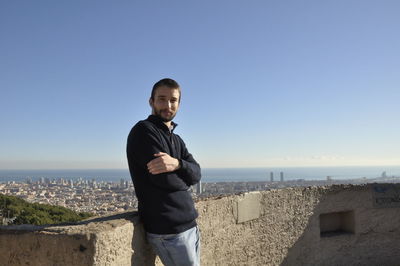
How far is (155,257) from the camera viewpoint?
2248mm

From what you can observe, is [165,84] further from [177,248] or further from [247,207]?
[247,207]

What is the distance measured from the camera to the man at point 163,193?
190 centimetres

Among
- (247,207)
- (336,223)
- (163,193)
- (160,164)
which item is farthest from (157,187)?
(336,223)

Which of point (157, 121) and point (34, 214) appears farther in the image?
point (34, 214)

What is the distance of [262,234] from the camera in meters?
3.52

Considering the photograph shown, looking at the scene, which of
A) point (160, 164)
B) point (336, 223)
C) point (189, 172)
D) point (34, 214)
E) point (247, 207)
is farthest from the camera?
point (34, 214)

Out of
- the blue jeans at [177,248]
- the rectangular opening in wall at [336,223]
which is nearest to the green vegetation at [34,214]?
the rectangular opening in wall at [336,223]

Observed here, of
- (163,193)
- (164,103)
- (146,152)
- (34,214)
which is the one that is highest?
(164,103)

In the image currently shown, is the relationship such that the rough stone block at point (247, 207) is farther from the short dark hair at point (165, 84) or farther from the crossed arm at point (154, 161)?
the short dark hair at point (165, 84)

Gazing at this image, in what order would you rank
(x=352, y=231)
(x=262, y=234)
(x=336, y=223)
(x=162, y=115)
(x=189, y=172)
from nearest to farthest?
1. (x=189, y=172)
2. (x=162, y=115)
3. (x=262, y=234)
4. (x=352, y=231)
5. (x=336, y=223)

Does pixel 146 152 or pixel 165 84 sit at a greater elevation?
pixel 165 84

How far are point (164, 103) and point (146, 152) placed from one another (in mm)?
391

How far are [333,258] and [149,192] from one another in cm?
298

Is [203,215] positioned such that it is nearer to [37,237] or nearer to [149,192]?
[149,192]
